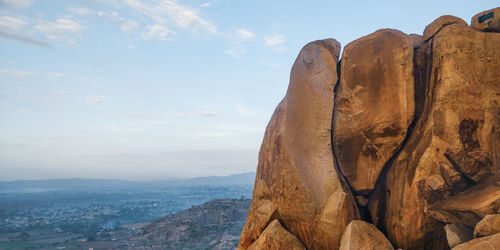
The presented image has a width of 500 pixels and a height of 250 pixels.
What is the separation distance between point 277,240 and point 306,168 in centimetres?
207

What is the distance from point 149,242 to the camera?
62.4 meters

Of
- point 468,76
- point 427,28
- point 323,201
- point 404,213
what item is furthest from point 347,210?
point 427,28

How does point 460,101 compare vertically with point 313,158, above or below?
above

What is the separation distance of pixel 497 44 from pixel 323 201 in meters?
5.73

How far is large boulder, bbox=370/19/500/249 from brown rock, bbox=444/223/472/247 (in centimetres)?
51

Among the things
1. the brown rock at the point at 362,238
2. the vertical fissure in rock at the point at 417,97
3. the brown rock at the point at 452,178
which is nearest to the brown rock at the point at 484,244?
the brown rock at the point at 452,178

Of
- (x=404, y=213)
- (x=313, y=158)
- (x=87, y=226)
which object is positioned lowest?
(x=87, y=226)

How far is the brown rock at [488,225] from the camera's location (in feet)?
26.3

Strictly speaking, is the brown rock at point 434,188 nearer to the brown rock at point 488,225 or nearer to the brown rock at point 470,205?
the brown rock at point 470,205

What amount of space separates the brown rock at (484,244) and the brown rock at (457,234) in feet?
2.20

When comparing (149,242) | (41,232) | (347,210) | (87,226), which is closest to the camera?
(347,210)

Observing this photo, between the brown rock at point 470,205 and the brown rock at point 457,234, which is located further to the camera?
the brown rock at point 457,234

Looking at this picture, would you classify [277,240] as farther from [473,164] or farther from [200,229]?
[200,229]

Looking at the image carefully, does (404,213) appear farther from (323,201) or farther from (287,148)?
(287,148)
